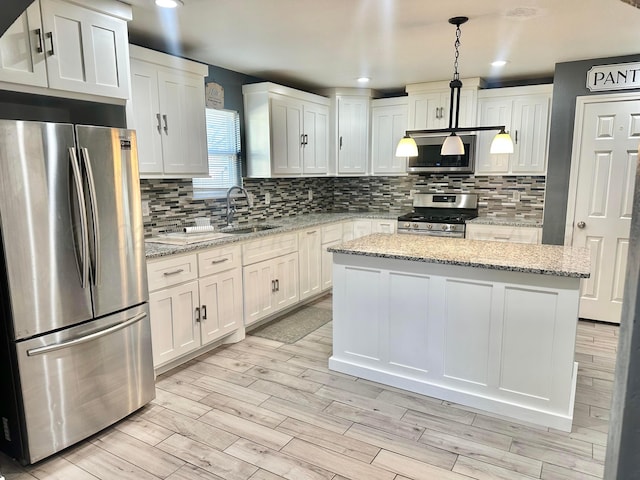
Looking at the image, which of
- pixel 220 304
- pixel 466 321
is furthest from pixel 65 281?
pixel 466 321

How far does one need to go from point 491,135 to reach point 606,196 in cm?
127

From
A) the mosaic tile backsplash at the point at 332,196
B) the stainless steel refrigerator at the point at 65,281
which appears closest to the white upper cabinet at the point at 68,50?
the stainless steel refrigerator at the point at 65,281

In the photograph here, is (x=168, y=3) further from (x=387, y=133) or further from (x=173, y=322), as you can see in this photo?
(x=387, y=133)

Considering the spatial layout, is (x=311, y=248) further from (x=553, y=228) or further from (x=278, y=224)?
(x=553, y=228)

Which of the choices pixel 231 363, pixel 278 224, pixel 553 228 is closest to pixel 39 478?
pixel 231 363

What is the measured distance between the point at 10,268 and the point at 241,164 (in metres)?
2.65

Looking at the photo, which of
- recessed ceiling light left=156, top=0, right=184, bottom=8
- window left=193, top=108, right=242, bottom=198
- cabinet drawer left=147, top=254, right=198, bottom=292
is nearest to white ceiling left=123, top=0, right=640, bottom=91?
recessed ceiling light left=156, top=0, right=184, bottom=8

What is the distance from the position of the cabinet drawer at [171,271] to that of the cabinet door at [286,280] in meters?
1.02

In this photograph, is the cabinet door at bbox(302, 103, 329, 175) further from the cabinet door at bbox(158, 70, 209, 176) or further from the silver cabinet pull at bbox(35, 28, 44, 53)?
the silver cabinet pull at bbox(35, 28, 44, 53)

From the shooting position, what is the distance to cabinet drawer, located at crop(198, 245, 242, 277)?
3.14 metres

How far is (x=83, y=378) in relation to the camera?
2223mm

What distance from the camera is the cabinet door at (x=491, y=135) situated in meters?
4.49

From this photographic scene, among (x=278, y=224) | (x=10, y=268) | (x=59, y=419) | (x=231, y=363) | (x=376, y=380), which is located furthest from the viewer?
(x=278, y=224)

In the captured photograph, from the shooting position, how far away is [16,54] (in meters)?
2.02
